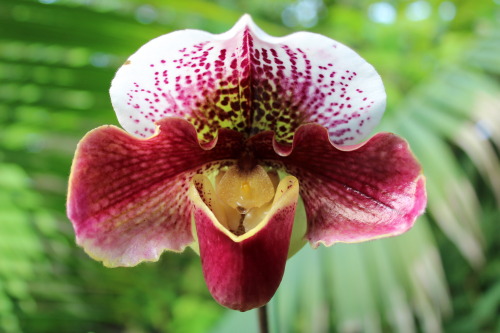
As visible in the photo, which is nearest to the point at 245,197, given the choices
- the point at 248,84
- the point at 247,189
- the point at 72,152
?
the point at 247,189

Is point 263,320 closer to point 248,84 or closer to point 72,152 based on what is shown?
point 248,84

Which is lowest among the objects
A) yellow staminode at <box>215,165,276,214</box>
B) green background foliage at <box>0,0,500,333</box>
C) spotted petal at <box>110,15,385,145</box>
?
green background foliage at <box>0,0,500,333</box>

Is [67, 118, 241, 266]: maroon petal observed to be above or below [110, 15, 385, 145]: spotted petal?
below

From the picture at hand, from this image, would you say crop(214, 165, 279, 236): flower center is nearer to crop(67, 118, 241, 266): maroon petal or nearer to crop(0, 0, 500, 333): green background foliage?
crop(67, 118, 241, 266): maroon petal

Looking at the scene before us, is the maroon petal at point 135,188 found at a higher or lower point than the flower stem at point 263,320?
higher

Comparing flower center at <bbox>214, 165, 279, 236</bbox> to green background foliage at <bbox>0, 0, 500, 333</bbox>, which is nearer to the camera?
flower center at <bbox>214, 165, 279, 236</bbox>

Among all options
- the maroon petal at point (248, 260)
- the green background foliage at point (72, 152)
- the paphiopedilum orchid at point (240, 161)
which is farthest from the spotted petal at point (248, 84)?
the green background foliage at point (72, 152)

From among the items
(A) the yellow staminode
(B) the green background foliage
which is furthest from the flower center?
(B) the green background foliage

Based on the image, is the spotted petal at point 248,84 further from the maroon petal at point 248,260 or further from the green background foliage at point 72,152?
the green background foliage at point 72,152
